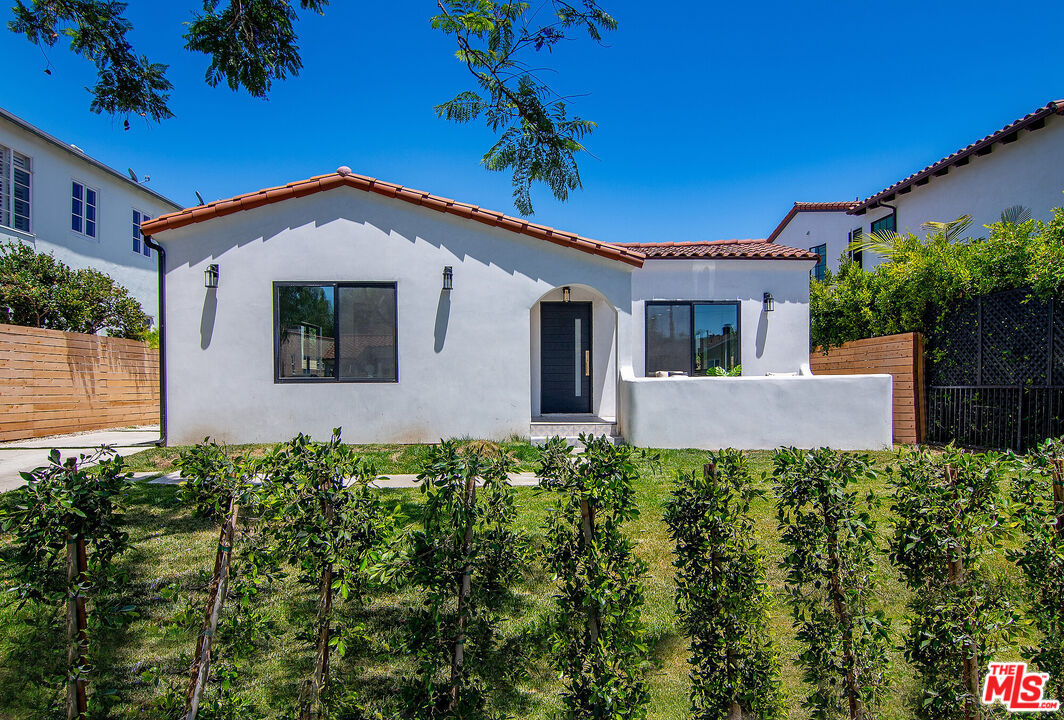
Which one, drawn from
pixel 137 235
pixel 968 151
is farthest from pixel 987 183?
pixel 137 235

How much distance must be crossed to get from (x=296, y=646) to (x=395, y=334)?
6.78 metres

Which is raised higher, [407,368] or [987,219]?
[987,219]

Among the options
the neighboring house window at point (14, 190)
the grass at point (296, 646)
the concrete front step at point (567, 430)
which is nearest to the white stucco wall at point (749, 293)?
the concrete front step at point (567, 430)

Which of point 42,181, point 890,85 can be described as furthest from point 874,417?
point 42,181

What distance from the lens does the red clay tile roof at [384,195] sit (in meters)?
8.91

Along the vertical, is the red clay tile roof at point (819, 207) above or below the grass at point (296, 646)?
above

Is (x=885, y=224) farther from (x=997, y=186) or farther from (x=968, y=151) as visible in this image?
(x=997, y=186)

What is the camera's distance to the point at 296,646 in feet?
→ 10.2

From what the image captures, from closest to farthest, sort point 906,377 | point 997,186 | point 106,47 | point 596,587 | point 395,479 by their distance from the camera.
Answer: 1. point 596,587
2. point 106,47
3. point 395,479
4. point 906,377
5. point 997,186

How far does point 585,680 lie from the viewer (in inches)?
84.7

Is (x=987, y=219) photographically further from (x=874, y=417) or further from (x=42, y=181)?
(x=42, y=181)

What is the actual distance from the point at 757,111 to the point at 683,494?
13866 mm

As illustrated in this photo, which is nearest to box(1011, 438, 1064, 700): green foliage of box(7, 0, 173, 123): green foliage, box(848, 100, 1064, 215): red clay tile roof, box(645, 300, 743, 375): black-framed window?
box(7, 0, 173, 123): green foliage

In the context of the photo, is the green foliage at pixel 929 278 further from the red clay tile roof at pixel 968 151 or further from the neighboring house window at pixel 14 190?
the neighboring house window at pixel 14 190
